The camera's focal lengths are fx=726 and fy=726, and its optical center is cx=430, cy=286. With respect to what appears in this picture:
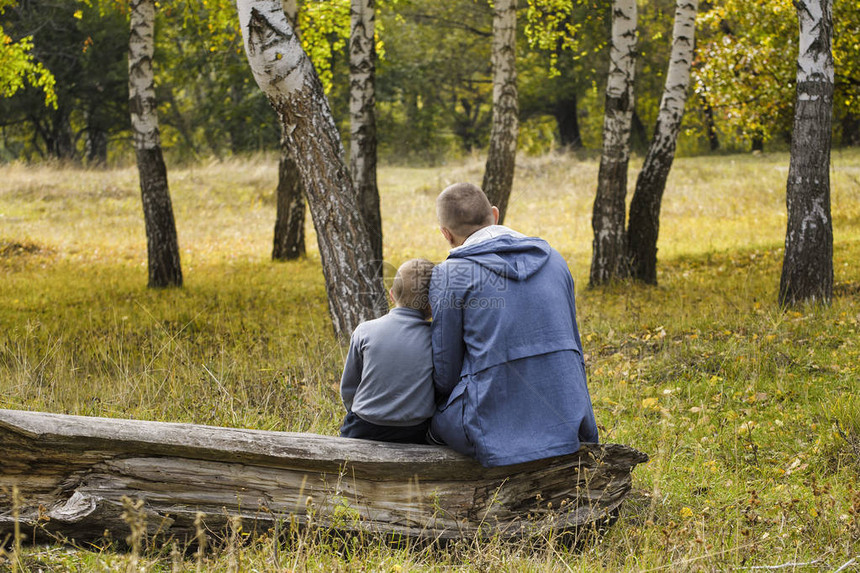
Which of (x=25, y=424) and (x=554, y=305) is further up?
(x=554, y=305)

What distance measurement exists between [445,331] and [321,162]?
9.78 ft

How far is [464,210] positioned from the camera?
3.72m

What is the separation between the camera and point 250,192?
874 inches

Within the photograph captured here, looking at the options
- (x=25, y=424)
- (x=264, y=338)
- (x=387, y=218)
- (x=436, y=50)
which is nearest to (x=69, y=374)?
(x=264, y=338)

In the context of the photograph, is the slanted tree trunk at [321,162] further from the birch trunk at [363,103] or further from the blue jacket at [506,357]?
the birch trunk at [363,103]

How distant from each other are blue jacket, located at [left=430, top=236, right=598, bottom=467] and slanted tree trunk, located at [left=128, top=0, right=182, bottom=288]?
26.4 feet

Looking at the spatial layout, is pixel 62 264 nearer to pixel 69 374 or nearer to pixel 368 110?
pixel 368 110

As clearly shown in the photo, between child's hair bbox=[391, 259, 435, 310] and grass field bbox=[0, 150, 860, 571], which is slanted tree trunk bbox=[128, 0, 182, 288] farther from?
child's hair bbox=[391, 259, 435, 310]

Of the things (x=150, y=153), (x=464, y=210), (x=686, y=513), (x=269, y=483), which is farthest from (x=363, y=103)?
(x=686, y=513)

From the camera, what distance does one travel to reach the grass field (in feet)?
10.7

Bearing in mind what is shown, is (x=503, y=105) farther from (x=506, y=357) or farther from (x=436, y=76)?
(x=436, y=76)

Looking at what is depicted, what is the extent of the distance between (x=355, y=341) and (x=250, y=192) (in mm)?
19456

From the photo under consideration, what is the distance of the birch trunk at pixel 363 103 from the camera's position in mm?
9352

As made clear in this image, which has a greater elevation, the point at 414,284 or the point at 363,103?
the point at 363,103
